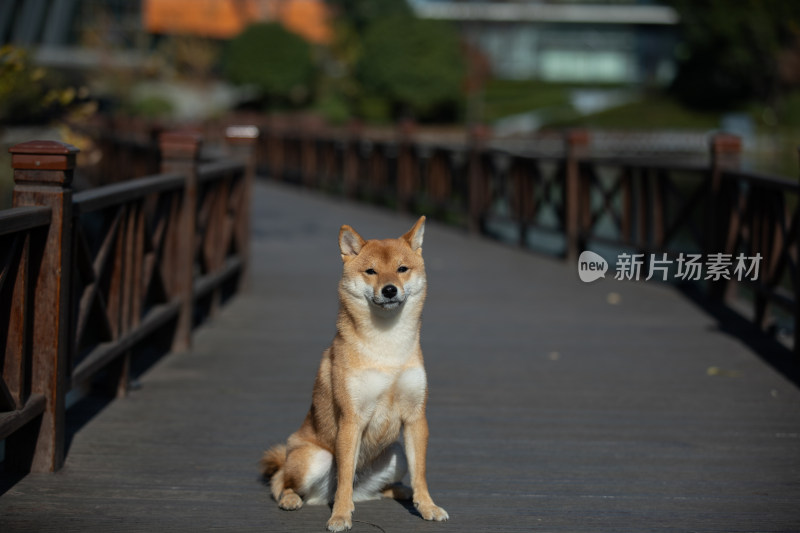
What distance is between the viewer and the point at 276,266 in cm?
1207

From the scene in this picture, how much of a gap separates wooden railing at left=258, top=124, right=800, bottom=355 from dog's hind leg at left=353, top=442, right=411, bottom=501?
3.76 metres

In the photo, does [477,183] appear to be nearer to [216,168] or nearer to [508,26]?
[216,168]

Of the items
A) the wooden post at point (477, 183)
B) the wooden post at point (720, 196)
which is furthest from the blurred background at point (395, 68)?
the wooden post at point (720, 196)

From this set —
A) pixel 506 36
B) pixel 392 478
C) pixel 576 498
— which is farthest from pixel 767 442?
pixel 506 36

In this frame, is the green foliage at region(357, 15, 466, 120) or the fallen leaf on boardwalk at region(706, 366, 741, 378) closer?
the fallen leaf on boardwalk at region(706, 366, 741, 378)

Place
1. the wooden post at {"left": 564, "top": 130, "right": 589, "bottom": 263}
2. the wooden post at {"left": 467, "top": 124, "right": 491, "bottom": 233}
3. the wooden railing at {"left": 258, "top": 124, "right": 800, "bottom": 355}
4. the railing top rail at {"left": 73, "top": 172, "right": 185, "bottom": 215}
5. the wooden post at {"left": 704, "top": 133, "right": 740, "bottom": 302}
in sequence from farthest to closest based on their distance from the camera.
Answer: the wooden post at {"left": 467, "top": 124, "right": 491, "bottom": 233}, the wooden post at {"left": 564, "top": 130, "right": 589, "bottom": 263}, the wooden post at {"left": 704, "top": 133, "right": 740, "bottom": 302}, the wooden railing at {"left": 258, "top": 124, "right": 800, "bottom": 355}, the railing top rail at {"left": 73, "top": 172, "right": 185, "bottom": 215}

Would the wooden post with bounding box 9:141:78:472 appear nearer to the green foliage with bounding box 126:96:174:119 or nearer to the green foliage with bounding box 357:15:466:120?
the green foliage with bounding box 126:96:174:119

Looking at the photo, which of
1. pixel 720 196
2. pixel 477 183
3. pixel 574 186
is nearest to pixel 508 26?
pixel 477 183

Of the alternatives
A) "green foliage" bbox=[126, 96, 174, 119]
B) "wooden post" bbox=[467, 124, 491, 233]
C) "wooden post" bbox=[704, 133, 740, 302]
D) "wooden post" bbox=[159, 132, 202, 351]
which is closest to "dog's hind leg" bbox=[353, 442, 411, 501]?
"wooden post" bbox=[159, 132, 202, 351]

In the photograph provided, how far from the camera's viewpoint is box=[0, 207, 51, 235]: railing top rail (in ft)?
14.4

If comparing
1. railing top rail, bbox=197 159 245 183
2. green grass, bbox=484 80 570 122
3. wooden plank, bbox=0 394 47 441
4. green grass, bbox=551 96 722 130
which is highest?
railing top rail, bbox=197 159 245 183

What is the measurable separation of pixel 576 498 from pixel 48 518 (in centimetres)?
213


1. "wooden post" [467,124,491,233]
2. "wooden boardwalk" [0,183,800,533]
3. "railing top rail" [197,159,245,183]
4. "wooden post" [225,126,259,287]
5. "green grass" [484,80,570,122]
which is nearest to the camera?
"wooden boardwalk" [0,183,800,533]

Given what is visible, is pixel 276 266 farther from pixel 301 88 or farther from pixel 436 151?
pixel 301 88
